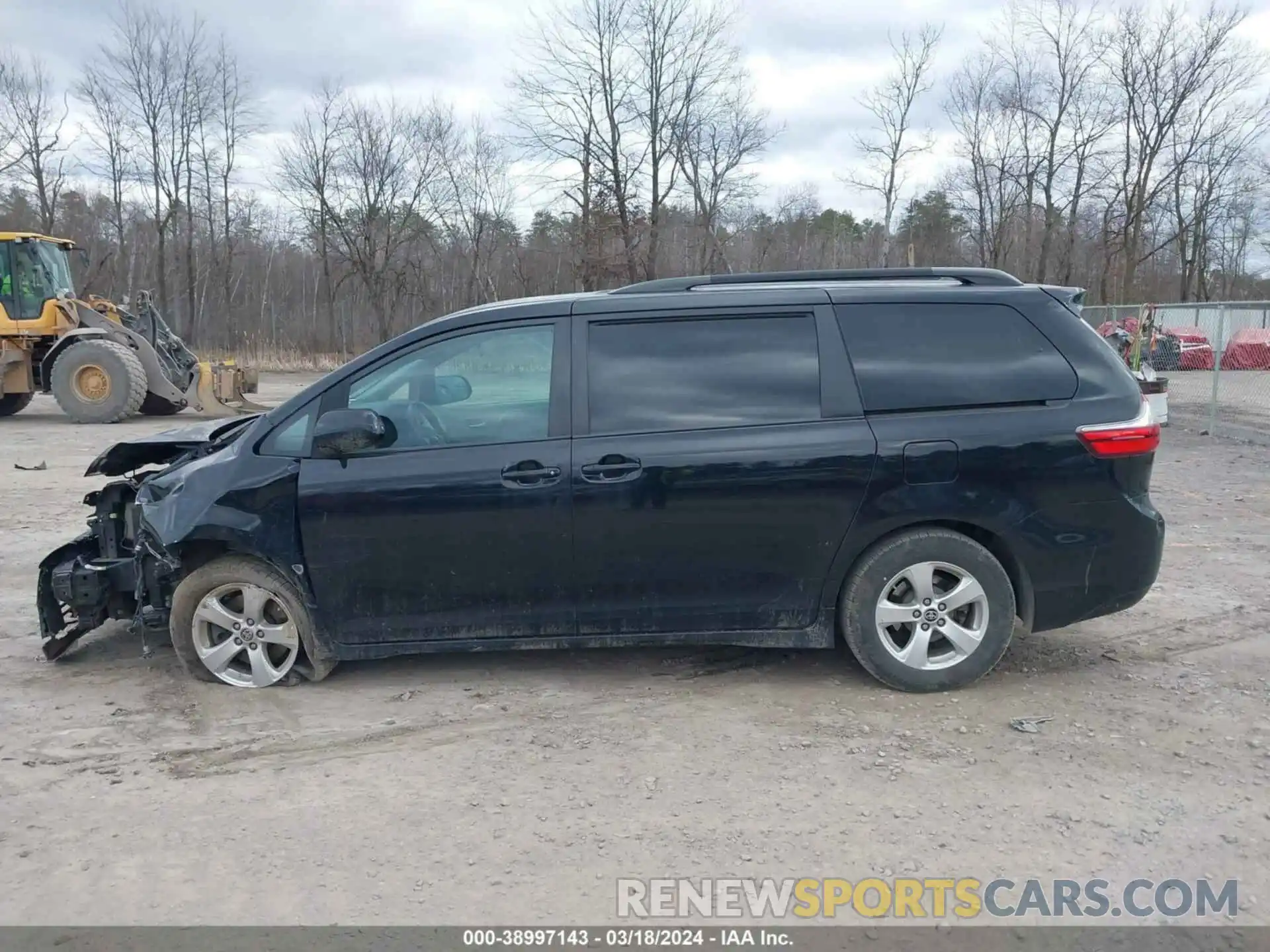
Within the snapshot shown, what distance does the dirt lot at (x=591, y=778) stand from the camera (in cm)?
309

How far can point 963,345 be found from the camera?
4.48 meters

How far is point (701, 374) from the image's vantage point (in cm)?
444

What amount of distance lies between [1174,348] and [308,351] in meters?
27.5

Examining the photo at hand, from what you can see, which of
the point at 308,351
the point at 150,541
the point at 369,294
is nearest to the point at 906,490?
the point at 150,541

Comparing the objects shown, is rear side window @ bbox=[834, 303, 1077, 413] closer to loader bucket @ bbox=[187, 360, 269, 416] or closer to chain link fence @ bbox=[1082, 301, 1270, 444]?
chain link fence @ bbox=[1082, 301, 1270, 444]

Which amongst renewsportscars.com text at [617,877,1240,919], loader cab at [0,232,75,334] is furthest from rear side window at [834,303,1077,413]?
loader cab at [0,232,75,334]

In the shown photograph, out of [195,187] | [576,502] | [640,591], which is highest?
[195,187]

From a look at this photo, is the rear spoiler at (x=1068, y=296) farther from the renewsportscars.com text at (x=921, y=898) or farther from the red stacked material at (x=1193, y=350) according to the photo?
the red stacked material at (x=1193, y=350)

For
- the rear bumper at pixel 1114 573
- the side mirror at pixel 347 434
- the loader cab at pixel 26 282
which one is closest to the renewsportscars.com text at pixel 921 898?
the rear bumper at pixel 1114 573

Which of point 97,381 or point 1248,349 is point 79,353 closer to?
point 97,381

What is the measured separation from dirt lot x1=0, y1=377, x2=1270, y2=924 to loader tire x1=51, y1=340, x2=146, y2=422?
39.2ft

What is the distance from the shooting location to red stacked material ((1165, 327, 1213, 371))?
936 inches

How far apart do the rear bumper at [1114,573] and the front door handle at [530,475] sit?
223 centimetres

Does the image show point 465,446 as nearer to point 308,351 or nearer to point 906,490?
point 906,490
